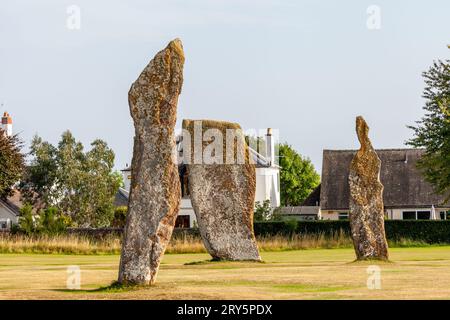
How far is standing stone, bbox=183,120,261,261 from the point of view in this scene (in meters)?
33.5

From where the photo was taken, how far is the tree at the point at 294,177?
4621 inches

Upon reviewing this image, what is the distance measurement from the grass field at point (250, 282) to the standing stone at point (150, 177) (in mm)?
660

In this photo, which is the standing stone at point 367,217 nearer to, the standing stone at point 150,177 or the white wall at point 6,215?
the standing stone at point 150,177

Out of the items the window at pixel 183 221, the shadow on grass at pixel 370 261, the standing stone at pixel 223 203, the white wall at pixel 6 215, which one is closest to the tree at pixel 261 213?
the window at pixel 183 221

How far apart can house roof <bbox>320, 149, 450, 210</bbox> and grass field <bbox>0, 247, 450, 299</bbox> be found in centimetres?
5218

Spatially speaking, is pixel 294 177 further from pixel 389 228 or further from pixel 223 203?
pixel 223 203

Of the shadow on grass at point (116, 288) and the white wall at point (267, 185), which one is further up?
the white wall at point (267, 185)

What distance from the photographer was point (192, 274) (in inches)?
1085

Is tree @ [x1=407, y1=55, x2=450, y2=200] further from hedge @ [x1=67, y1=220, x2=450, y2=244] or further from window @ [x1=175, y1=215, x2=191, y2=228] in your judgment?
window @ [x1=175, y1=215, x2=191, y2=228]

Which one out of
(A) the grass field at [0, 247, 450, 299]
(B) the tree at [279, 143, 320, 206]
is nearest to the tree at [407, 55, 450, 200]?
(A) the grass field at [0, 247, 450, 299]

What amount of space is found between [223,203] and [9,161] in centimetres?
3491

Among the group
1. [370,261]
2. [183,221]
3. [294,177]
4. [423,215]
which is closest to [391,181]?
[423,215]
